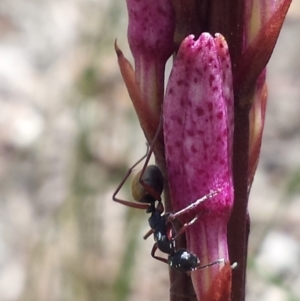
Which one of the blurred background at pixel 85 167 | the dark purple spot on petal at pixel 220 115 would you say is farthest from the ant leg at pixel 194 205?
the blurred background at pixel 85 167

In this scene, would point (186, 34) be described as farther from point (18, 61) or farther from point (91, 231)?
point (18, 61)

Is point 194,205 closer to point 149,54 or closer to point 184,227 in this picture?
point 184,227

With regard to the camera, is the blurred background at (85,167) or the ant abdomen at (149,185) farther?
the blurred background at (85,167)

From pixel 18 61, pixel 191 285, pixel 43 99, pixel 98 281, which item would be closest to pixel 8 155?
pixel 43 99

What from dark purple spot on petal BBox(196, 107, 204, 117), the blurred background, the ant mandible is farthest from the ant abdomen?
the blurred background

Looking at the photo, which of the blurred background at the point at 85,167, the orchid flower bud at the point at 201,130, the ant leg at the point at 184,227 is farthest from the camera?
the blurred background at the point at 85,167

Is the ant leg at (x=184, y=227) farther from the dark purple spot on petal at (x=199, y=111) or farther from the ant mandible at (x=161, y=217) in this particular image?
the dark purple spot on petal at (x=199, y=111)

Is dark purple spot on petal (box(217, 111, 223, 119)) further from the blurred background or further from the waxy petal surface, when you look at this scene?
the blurred background
